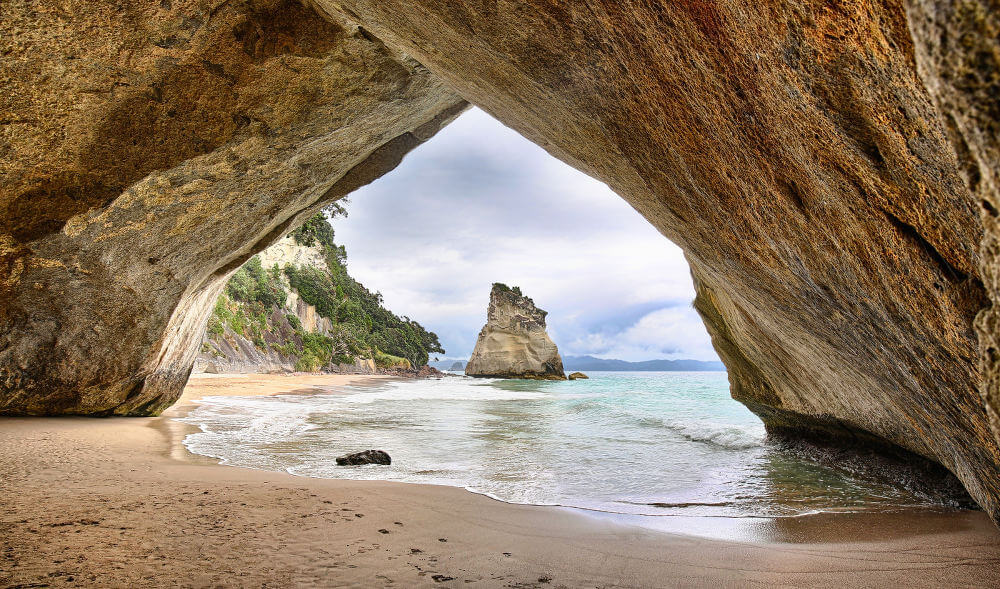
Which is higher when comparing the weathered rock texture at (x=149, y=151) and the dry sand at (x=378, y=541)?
the weathered rock texture at (x=149, y=151)

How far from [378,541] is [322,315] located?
41879 mm

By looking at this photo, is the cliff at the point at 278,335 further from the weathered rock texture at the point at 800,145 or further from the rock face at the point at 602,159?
the weathered rock texture at the point at 800,145

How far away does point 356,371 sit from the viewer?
4334 cm

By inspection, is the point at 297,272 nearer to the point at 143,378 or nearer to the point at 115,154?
the point at 143,378

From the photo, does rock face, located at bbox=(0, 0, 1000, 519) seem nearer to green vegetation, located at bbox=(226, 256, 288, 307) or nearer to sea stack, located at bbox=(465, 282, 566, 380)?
green vegetation, located at bbox=(226, 256, 288, 307)

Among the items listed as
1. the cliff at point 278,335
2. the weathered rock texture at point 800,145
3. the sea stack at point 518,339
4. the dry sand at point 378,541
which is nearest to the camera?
the weathered rock texture at point 800,145

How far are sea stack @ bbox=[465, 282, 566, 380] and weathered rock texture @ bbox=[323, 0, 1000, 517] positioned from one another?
45.6 m

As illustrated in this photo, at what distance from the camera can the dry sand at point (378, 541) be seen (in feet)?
7.55

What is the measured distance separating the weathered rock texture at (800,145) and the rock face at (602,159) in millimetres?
12

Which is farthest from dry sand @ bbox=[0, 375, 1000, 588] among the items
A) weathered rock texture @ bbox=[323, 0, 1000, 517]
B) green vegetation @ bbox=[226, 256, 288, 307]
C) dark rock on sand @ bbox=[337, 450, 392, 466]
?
green vegetation @ bbox=[226, 256, 288, 307]

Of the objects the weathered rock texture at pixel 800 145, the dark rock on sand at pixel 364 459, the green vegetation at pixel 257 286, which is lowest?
the dark rock on sand at pixel 364 459

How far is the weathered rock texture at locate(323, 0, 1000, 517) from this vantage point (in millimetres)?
1751

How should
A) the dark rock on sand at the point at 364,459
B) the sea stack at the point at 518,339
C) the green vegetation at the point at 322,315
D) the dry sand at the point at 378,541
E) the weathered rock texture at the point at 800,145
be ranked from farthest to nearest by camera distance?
the sea stack at the point at 518,339 < the green vegetation at the point at 322,315 < the dark rock on sand at the point at 364,459 < the dry sand at the point at 378,541 < the weathered rock texture at the point at 800,145

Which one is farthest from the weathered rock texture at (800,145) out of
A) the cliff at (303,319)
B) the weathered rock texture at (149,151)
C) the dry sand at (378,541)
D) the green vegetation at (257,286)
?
the green vegetation at (257,286)
